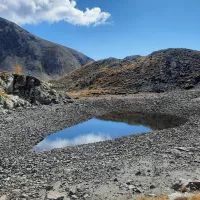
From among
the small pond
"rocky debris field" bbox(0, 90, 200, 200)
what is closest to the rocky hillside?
the small pond

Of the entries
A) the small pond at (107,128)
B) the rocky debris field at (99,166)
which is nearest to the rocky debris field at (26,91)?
the small pond at (107,128)

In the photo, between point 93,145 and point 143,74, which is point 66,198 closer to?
point 93,145

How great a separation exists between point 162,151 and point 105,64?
15441 cm

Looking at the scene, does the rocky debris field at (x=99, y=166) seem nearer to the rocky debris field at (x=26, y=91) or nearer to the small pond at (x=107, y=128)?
the small pond at (x=107, y=128)

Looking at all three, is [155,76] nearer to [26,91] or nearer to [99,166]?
[26,91]

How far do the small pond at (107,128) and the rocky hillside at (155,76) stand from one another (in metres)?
44.0

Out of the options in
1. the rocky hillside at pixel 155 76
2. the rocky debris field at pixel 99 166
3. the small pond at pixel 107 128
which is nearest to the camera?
the rocky debris field at pixel 99 166

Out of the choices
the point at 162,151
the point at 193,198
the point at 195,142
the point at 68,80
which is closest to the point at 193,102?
the point at 195,142

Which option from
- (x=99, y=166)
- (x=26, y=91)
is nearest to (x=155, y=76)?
(x=26, y=91)

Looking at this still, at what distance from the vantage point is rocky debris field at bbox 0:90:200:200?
78.9 ft

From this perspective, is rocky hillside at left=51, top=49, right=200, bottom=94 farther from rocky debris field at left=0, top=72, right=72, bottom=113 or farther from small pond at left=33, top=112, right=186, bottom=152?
small pond at left=33, top=112, right=186, bottom=152

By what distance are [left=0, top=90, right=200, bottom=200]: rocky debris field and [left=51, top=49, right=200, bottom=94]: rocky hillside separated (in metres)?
65.8

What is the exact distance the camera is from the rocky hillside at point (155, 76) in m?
117

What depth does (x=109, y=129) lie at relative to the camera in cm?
5934
